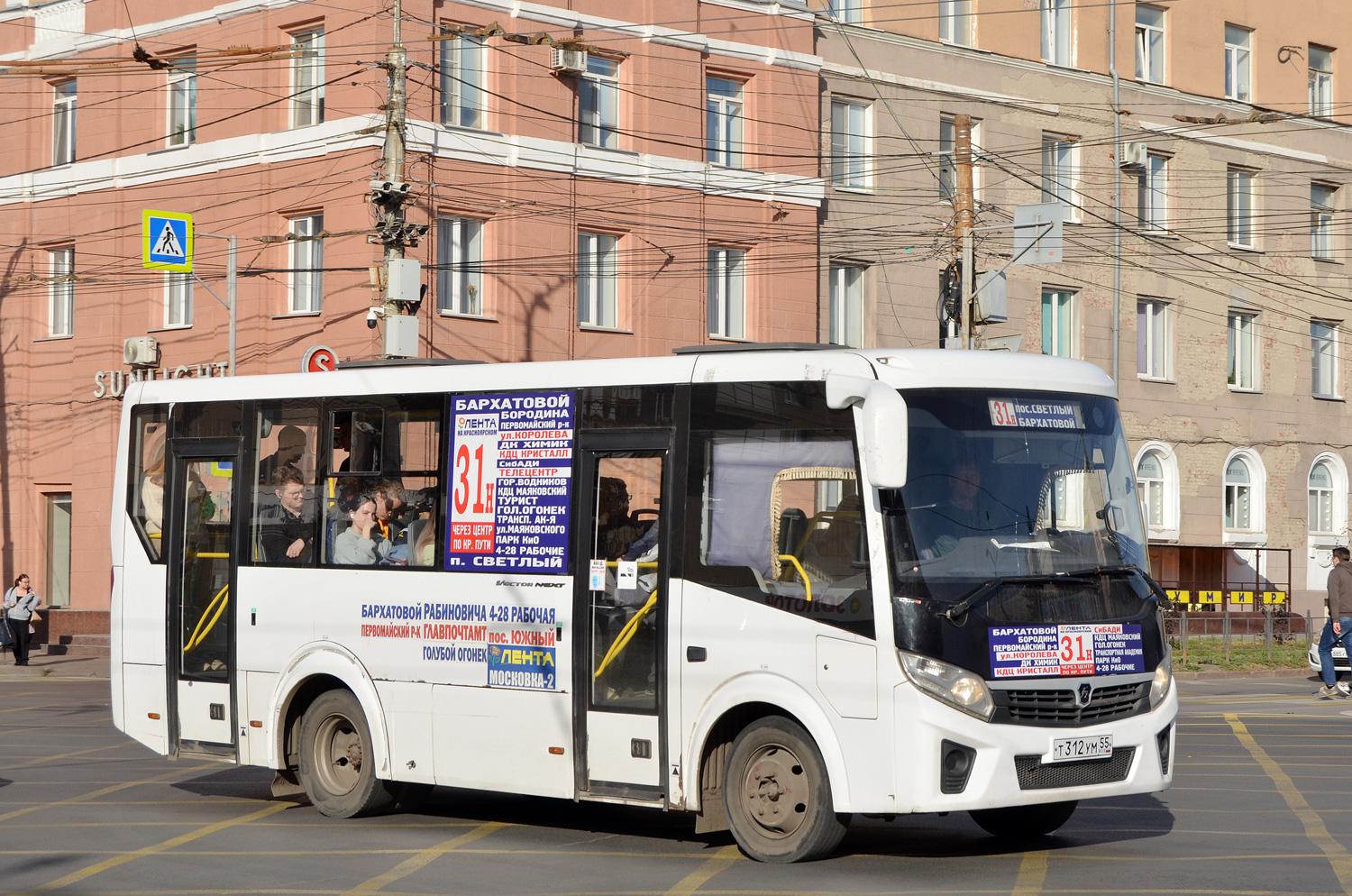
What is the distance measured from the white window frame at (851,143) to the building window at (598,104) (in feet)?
17.6

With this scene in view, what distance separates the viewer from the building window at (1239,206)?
141 ft

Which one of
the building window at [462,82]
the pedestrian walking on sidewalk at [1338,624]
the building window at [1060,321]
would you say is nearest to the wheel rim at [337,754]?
the pedestrian walking on sidewalk at [1338,624]

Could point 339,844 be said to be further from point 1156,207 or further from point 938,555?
point 1156,207

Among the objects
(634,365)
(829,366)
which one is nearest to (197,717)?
(634,365)

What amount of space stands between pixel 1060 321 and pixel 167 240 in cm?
1976

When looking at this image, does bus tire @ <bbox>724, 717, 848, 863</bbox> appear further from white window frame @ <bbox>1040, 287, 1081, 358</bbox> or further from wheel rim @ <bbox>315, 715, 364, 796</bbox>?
white window frame @ <bbox>1040, 287, 1081, 358</bbox>

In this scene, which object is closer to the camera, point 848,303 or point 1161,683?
point 1161,683

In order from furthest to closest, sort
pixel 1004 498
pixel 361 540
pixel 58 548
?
pixel 58 548 < pixel 361 540 < pixel 1004 498

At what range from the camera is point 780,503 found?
32.9ft

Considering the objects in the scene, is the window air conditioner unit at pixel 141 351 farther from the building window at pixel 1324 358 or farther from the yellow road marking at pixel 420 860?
the building window at pixel 1324 358

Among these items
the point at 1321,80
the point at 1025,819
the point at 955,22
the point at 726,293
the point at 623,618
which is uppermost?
the point at 1321,80

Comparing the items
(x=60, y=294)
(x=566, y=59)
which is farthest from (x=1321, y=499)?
(x=60, y=294)

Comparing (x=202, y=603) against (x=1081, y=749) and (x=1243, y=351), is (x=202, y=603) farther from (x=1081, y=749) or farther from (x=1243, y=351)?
(x=1243, y=351)

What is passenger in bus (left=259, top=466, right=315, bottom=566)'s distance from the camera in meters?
12.3
